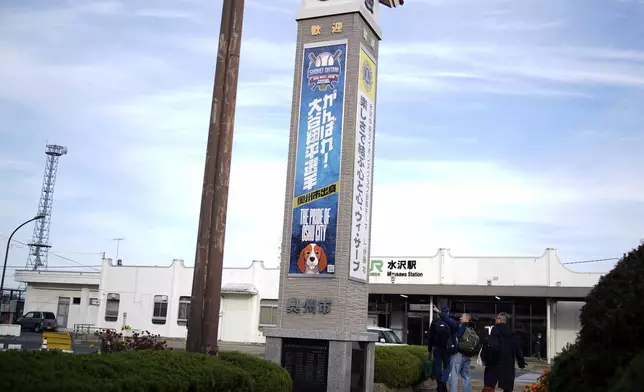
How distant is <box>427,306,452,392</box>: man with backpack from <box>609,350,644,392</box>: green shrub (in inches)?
397

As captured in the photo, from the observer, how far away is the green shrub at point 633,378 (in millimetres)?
4895

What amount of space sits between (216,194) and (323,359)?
5745 millimetres

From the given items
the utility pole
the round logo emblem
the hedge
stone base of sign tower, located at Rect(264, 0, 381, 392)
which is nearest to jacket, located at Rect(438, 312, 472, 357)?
stone base of sign tower, located at Rect(264, 0, 381, 392)

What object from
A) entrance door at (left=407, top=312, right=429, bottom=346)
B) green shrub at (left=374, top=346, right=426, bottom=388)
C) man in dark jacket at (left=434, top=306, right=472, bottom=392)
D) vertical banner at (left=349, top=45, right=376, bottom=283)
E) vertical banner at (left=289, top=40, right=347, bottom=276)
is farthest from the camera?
entrance door at (left=407, top=312, right=429, bottom=346)

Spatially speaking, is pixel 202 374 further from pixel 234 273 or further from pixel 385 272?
pixel 234 273

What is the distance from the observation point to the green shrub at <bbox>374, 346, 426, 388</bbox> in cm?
1708

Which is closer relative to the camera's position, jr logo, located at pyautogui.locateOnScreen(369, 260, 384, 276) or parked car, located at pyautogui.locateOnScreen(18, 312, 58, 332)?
jr logo, located at pyautogui.locateOnScreen(369, 260, 384, 276)

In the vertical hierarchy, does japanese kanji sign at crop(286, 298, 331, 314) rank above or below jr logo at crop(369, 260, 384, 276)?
below

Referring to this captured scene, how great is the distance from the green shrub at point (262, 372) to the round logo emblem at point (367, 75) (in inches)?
320

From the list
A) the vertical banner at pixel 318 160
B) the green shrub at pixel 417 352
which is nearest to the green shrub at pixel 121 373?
the vertical banner at pixel 318 160

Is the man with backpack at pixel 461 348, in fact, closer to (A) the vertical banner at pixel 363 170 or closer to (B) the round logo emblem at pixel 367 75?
(A) the vertical banner at pixel 363 170

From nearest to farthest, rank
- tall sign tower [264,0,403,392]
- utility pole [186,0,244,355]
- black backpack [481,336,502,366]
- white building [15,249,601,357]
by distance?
utility pole [186,0,244,355] < black backpack [481,336,502,366] < tall sign tower [264,0,403,392] < white building [15,249,601,357]

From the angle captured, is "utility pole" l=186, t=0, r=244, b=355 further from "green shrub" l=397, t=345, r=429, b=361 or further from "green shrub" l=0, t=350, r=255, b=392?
"green shrub" l=397, t=345, r=429, b=361

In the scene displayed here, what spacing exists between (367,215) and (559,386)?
9813 mm
